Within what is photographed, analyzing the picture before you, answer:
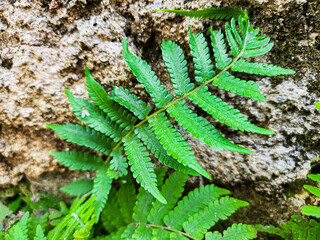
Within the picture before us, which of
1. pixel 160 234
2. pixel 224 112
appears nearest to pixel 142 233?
pixel 160 234

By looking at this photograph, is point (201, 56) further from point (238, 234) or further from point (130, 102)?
point (238, 234)

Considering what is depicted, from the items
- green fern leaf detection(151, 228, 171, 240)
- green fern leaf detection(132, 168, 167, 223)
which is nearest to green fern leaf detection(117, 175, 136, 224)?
green fern leaf detection(132, 168, 167, 223)

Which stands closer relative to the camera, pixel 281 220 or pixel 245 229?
pixel 245 229

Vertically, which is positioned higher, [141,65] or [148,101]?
[141,65]

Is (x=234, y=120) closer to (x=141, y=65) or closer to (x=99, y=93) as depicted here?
(x=141, y=65)

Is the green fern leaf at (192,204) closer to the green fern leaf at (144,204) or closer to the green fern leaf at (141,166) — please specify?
the green fern leaf at (144,204)

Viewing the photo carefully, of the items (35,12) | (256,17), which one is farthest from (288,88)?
(35,12)

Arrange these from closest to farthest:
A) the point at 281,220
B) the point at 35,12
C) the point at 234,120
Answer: the point at 234,120 < the point at 35,12 < the point at 281,220
